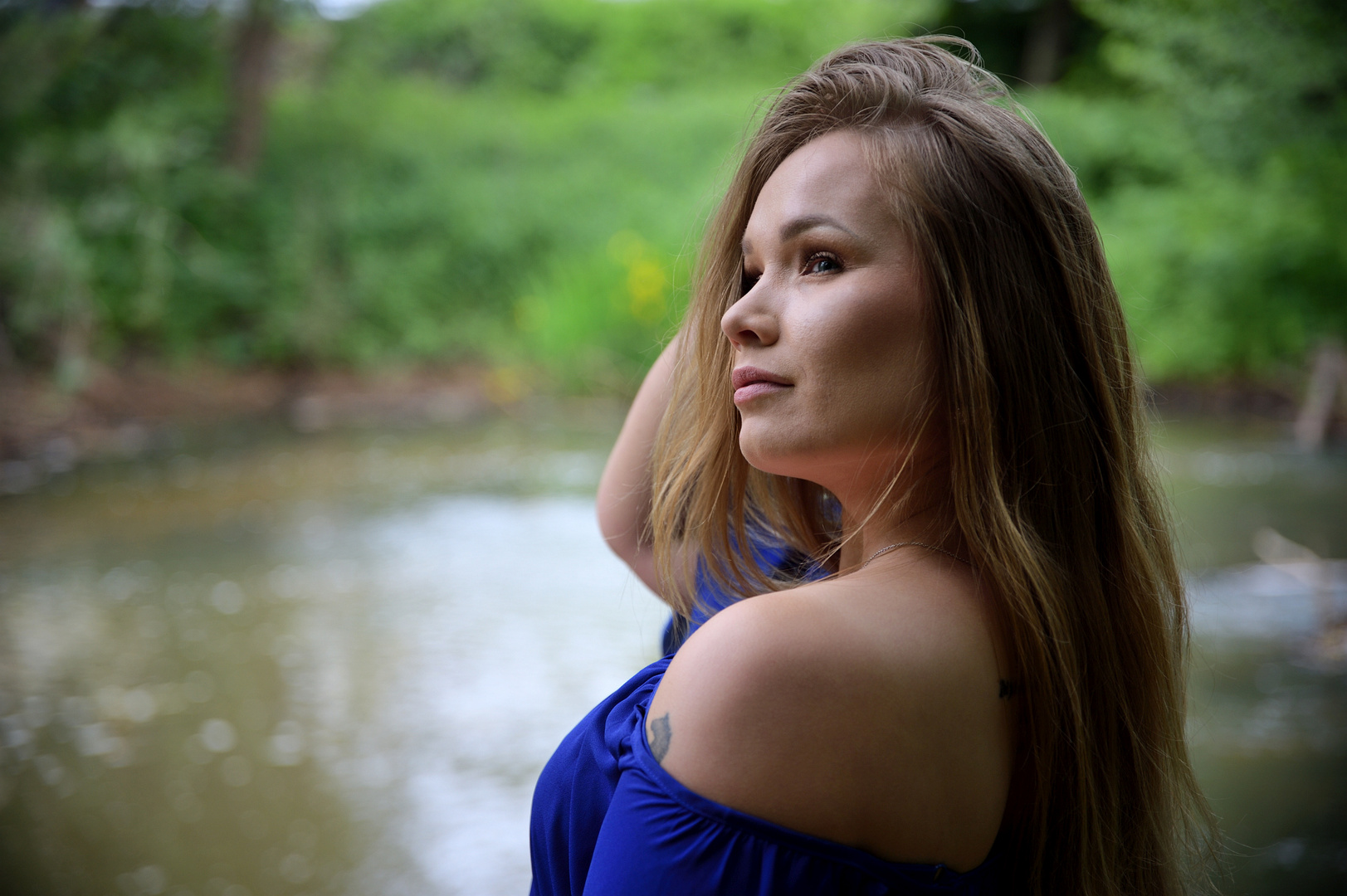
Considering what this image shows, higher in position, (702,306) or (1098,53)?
(1098,53)

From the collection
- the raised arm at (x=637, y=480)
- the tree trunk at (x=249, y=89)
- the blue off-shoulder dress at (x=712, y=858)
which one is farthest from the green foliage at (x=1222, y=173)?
the tree trunk at (x=249, y=89)

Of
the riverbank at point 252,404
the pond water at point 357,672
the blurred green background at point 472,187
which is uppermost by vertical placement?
the blurred green background at point 472,187

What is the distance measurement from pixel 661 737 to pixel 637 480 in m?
0.36

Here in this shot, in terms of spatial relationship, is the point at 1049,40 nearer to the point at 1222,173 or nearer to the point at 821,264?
the point at 1222,173

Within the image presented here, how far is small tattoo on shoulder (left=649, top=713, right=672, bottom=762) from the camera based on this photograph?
546 millimetres

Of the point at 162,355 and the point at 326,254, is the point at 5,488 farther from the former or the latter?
the point at 326,254

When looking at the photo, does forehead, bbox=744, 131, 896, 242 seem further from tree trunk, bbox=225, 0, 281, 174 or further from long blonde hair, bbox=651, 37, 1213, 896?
tree trunk, bbox=225, 0, 281, 174

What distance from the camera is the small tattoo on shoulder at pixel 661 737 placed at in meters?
0.55

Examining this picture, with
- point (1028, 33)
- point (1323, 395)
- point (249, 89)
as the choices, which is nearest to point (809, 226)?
point (1323, 395)

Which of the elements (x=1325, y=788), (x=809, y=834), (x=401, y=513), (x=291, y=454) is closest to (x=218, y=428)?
(x=291, y=454)

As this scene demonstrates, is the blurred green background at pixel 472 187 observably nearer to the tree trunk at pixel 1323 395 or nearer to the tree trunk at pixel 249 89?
the tree trunk at pixel 249 89

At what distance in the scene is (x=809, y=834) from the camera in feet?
1.72

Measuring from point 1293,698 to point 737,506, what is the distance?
1961mm

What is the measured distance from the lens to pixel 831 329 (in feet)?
2.00
